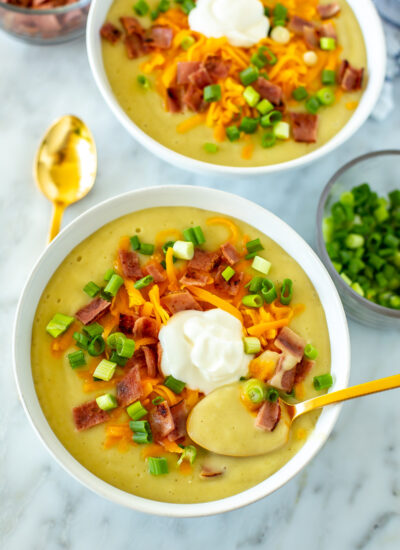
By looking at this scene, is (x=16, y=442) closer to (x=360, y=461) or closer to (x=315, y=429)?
(x=315, y=429)

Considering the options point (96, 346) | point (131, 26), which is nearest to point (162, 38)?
point (131, 26)

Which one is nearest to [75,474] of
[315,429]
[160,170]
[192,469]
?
[192,469]

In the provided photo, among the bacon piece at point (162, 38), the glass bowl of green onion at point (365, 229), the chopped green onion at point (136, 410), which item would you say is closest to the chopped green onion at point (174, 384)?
the chopped green onion at point (136, 410)

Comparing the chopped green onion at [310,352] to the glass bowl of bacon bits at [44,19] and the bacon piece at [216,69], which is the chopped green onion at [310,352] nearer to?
the bacon piece at [216,69]

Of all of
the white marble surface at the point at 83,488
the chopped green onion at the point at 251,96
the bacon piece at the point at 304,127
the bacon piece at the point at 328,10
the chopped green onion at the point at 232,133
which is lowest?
the white marble surface at the point at 83,488

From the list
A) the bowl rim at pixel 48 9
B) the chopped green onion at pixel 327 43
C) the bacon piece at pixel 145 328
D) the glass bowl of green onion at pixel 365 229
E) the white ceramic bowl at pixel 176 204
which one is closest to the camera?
the white ceramic bowl at pixel 176 204

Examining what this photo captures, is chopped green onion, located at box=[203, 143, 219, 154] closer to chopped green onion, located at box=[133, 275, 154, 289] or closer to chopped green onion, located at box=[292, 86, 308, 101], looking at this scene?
chopped green onion, located at box=[292, 86, 308, 101]

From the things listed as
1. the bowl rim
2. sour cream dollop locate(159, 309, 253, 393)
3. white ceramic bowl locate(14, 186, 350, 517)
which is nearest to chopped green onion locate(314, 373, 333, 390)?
white ceramic bowl locate(14, 186, 350, 517)

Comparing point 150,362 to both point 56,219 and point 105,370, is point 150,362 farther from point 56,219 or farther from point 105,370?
point 56,219
